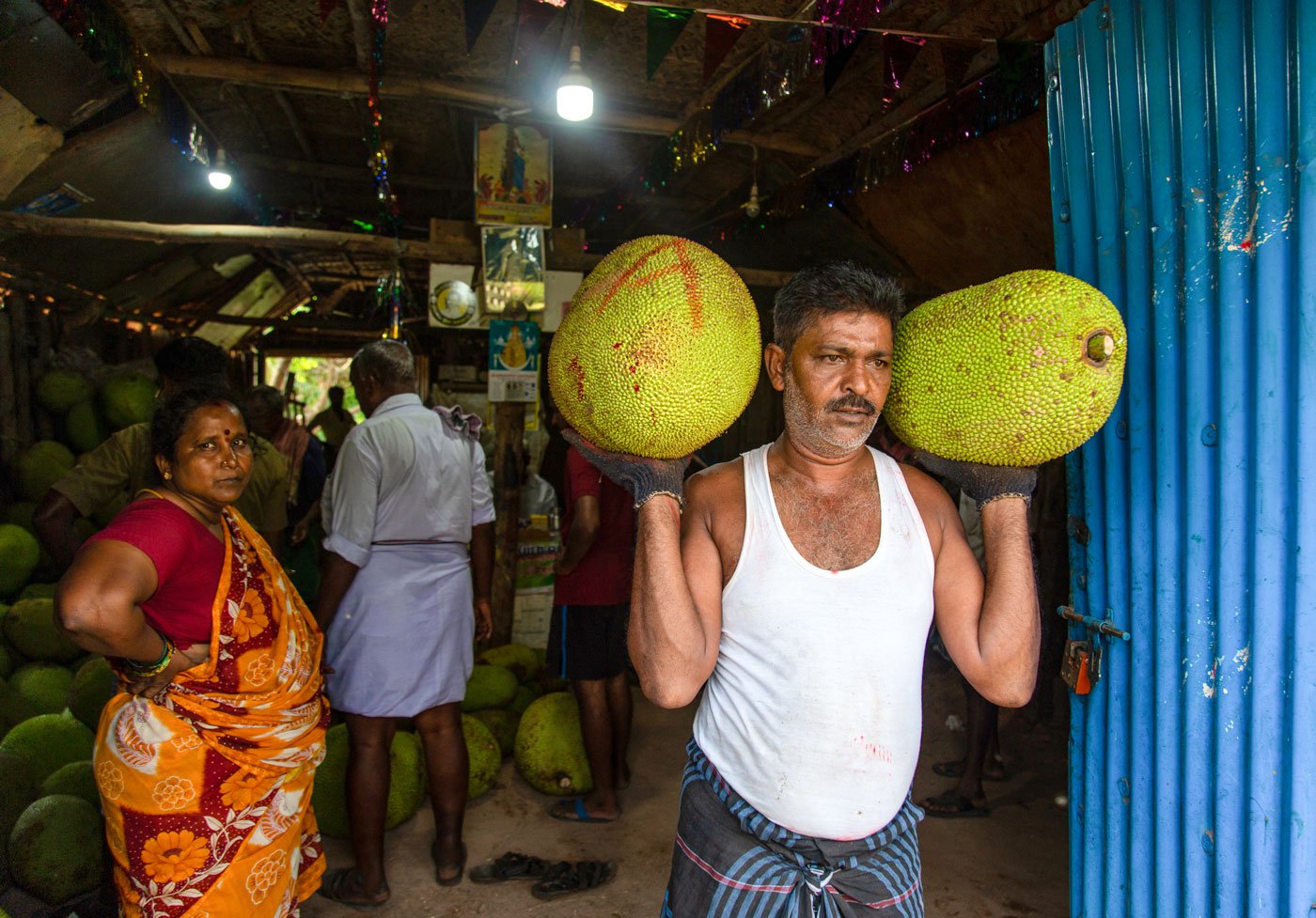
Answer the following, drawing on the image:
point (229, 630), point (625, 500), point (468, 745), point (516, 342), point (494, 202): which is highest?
point (494, 202)

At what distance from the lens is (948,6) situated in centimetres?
274

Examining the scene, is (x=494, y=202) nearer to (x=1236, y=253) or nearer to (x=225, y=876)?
(x=225, y=876)

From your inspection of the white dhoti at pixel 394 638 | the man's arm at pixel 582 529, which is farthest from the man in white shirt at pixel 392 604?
the man's arm at pixel 582 529

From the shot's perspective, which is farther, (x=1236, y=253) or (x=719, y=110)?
(x=719, y=110)

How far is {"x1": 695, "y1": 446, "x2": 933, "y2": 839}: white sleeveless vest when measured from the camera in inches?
52.8

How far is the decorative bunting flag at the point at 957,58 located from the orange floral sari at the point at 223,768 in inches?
110

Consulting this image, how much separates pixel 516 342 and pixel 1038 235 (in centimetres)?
274

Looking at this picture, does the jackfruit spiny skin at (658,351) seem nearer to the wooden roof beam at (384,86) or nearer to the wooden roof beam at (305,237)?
the wooden roof beam at (384,86)

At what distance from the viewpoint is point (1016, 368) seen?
126 centimetres

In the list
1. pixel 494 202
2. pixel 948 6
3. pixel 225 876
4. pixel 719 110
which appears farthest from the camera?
pixel 494 202

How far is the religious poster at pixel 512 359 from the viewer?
4531 mm

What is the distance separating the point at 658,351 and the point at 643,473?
0.77 ft

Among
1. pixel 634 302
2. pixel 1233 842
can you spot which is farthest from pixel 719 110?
pixel 1233 842

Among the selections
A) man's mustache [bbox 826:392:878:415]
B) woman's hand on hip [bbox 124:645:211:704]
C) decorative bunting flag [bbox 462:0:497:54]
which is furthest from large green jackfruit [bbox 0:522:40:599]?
man's mustache [bbox 826:392:878:415]
